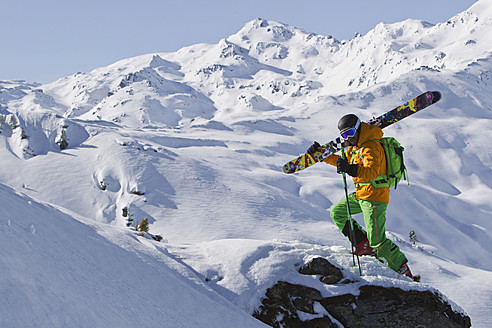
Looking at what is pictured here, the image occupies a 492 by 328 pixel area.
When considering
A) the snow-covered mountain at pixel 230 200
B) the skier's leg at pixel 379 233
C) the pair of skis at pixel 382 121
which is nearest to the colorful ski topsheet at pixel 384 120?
the pair of skis at pixel 382 121

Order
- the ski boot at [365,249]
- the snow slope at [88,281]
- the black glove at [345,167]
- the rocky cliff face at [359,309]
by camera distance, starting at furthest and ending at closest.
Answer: the ski boot at [365,249] < the black glove at [345,167] < the rocky cliff face at [359,309] < the snow slope at [88,281]

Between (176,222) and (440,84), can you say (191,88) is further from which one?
(176,222)

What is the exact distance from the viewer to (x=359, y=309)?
5.45 m

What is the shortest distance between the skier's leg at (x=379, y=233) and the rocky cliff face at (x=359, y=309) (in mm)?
746

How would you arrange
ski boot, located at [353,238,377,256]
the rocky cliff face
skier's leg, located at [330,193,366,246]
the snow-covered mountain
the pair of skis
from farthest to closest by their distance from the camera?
the pair of skis < skier's leg, located at [330,193,366,246] < ski boot, located at [353,238,377,256] < the rocky cliff face < the snow-covered mountain

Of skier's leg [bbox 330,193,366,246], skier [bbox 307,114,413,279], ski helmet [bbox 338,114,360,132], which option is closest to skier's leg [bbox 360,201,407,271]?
skier [bbox 307,114,413,279]

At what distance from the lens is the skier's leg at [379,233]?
6195mm

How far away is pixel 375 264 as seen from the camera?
6.17 meters

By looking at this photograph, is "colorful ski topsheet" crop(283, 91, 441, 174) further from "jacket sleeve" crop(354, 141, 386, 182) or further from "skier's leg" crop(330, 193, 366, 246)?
"jacket sleeve" crop(354, 141, 386, 182)

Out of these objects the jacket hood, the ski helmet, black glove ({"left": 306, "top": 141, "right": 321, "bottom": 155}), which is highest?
the ski helmet

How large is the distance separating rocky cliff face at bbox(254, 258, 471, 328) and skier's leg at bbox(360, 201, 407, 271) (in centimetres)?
75

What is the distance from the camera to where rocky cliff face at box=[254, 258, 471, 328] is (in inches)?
211

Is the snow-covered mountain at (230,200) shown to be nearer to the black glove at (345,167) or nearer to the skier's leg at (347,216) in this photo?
the skier's leg at (347,216)

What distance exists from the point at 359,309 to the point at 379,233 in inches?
50.8
